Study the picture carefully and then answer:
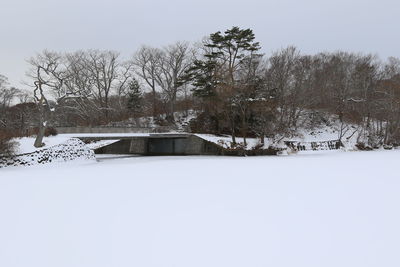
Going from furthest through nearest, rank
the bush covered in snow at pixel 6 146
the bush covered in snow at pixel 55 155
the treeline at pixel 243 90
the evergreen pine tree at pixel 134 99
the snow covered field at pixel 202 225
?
1. the evergreen pine tree at pixel 134 99
2. the treeline at pixel 243 90
3. the bush covered in snow at pixel 55 155
4. the bush covered in snow at pixel 6 146
5. the snow covered field at pixel 202 225

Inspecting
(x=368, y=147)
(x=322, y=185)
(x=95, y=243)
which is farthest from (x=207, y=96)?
(x=95, y=243)

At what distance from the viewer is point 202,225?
584 cm

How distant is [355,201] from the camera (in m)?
7.57

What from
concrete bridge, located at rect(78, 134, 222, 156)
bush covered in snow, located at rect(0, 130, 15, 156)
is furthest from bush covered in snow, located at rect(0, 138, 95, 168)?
concrete bridge, located at rect(78, 134, 222, 156)

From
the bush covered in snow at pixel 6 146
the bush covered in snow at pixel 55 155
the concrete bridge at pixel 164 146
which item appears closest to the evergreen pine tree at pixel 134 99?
the concrete bridge at pixel 164 146

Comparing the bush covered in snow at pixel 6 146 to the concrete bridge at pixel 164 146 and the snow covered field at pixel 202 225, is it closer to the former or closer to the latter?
the snow covered field at pixel 202 225

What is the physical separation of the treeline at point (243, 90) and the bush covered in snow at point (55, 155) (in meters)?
1.48

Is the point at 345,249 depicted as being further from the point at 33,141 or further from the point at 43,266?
the point at 33,141

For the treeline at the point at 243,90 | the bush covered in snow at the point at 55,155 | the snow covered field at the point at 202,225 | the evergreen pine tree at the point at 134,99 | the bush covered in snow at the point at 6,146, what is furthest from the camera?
the evergreen pine tree at the point at 134,99

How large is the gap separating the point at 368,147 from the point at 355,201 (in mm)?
27850

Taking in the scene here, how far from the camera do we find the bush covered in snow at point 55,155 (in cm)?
1828

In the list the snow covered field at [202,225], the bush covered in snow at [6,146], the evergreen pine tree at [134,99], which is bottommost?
the snow covered field at [202,225]

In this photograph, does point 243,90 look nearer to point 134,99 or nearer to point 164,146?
point 164,146

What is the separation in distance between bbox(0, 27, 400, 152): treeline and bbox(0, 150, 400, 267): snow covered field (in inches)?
613
